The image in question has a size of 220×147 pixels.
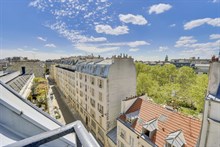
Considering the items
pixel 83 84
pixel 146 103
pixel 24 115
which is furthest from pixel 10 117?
pixel 83 84

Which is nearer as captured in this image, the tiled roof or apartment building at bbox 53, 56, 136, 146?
the tiled roof

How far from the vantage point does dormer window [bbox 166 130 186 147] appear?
1123cm

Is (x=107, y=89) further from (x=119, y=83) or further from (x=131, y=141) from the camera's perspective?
(x=131, y=141)

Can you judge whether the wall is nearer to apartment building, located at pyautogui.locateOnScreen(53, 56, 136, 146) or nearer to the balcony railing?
apartment building, located at pyautogui.locateOnScreen(53, 56, 136, 146)

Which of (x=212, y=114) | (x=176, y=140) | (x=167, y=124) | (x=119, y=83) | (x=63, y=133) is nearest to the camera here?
(x=63, y=133)

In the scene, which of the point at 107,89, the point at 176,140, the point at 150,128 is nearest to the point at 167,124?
the point at 150,128

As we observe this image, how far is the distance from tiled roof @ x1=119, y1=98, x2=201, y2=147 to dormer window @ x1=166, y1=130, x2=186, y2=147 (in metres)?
0.36

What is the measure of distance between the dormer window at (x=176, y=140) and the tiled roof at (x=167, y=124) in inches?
14.3

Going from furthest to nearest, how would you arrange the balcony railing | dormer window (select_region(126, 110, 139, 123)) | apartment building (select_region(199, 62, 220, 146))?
dormer window (select_region(126, 110, 139, 123)) < apartment building (select_region(199, 62, 220, 146)) < the balcony railing

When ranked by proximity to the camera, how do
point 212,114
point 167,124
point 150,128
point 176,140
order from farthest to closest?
point 167,124
point 150,128
point 176,140
point 212,114

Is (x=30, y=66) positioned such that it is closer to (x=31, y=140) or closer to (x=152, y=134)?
(x=152, y=134)

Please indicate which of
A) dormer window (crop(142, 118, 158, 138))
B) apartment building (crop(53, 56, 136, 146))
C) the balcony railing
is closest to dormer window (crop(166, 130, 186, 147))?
dormer window (crop(142, 118, 158, 138))

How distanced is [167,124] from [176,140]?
2.26m

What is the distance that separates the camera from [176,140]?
37.2 feet
